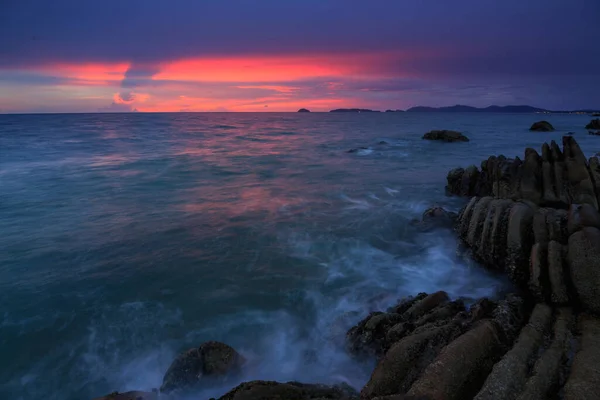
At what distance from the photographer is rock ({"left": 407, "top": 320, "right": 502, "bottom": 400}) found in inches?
161

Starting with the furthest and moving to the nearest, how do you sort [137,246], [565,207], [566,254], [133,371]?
1. [137,246]
2. [565,207]
3. [133,371]
4. [566,254]

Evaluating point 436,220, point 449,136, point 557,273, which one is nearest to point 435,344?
point 557,273

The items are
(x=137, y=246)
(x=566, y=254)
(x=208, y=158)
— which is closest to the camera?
(x=566, y=254)

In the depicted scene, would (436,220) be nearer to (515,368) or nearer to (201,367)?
(515,368)

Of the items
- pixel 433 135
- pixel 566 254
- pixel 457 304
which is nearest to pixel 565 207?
pixel 566 254

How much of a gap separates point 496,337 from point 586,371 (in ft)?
3.52

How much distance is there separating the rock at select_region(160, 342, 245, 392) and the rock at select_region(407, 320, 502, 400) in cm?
380

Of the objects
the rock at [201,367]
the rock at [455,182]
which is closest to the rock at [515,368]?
the rock at [201,367]

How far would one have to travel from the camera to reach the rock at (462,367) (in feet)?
13.5

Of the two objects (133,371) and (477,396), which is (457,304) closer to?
(477,396)

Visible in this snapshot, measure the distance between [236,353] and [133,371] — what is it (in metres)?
2.12

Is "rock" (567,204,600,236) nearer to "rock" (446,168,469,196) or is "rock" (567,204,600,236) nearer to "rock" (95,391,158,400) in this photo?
"rock" (95,391,158,400)

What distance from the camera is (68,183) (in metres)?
23.5

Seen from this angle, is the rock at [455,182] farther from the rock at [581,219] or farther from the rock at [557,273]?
the rock at [557,273]
